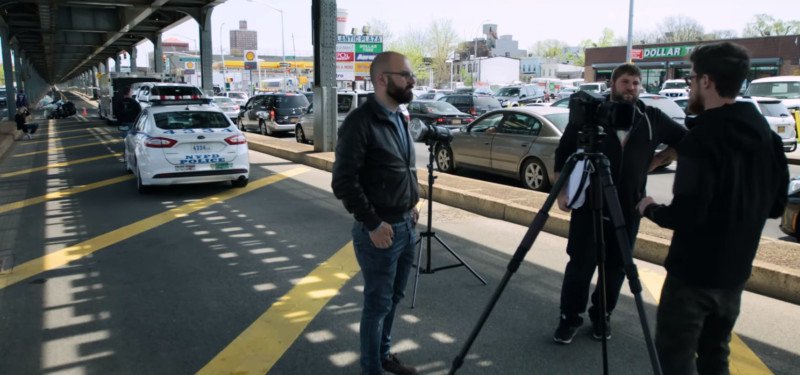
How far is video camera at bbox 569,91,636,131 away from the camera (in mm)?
2951

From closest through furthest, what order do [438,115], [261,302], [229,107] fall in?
[261,302] → [438,115] → [229,107]

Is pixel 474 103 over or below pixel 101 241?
over

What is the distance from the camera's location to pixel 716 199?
2400 mm

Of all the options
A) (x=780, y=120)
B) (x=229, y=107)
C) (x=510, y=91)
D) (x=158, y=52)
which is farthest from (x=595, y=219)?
(x=158, y=52)

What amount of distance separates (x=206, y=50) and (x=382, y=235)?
25129mm

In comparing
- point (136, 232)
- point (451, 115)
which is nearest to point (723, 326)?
point (136, 232)

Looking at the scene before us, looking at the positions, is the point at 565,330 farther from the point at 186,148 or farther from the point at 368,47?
the point at 368,47

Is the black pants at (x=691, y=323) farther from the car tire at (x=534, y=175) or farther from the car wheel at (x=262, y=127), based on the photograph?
the car wheel at (x=262, y=127)

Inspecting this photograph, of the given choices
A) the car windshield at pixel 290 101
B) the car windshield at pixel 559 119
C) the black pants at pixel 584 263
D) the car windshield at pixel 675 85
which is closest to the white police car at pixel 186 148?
the car windshield at pixel 559 119

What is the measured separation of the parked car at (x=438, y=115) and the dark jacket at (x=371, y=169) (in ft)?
51.7

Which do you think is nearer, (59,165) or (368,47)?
(59,165)

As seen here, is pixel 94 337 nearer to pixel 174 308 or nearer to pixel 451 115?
pixel 174 308

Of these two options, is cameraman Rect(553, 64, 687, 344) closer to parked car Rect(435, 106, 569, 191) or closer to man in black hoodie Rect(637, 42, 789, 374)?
man in black hoodie Rect(637, 42, 789, 374)

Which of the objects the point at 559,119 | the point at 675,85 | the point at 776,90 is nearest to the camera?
the point at 559,119
